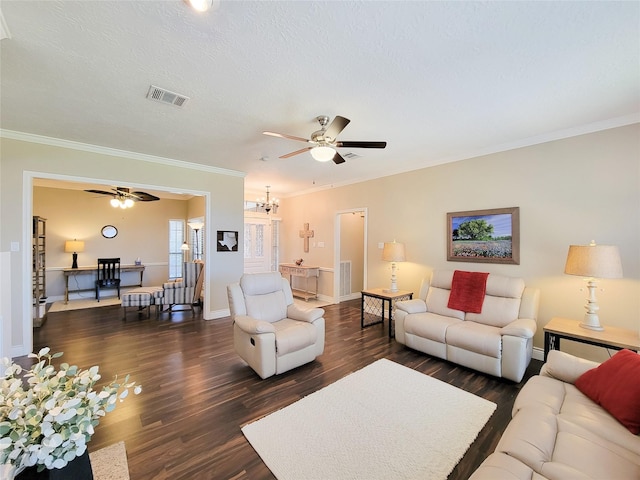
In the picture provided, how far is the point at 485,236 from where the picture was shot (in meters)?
3.83

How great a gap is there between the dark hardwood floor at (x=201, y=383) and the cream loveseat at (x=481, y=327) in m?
0.17

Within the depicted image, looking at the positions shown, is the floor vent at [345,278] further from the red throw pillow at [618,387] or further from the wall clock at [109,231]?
the wall clock at [109,231]

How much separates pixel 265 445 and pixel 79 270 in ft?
22.9

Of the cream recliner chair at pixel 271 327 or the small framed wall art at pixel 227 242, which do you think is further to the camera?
the small framed wall art at pixel 227 242

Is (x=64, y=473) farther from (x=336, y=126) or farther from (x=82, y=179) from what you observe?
(x=82, y=179)

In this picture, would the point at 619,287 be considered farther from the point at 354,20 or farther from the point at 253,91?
the point at 253,91

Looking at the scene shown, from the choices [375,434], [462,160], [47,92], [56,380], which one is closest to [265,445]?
[375,434]

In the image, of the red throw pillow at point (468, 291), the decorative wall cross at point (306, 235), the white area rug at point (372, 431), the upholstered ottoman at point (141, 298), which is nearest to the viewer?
the white area rug at point (372, 431)

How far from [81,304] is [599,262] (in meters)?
8.97

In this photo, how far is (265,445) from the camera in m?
1.92

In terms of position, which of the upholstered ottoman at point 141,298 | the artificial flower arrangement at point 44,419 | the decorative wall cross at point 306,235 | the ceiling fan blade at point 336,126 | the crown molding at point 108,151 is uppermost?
the crown molding at point 108,151

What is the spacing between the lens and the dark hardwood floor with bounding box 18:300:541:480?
1.83 meters

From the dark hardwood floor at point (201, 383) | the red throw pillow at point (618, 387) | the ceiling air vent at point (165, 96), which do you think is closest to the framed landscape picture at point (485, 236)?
the dark hardwood floor at point (201, 383)

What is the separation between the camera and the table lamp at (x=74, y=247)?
20.9ft
